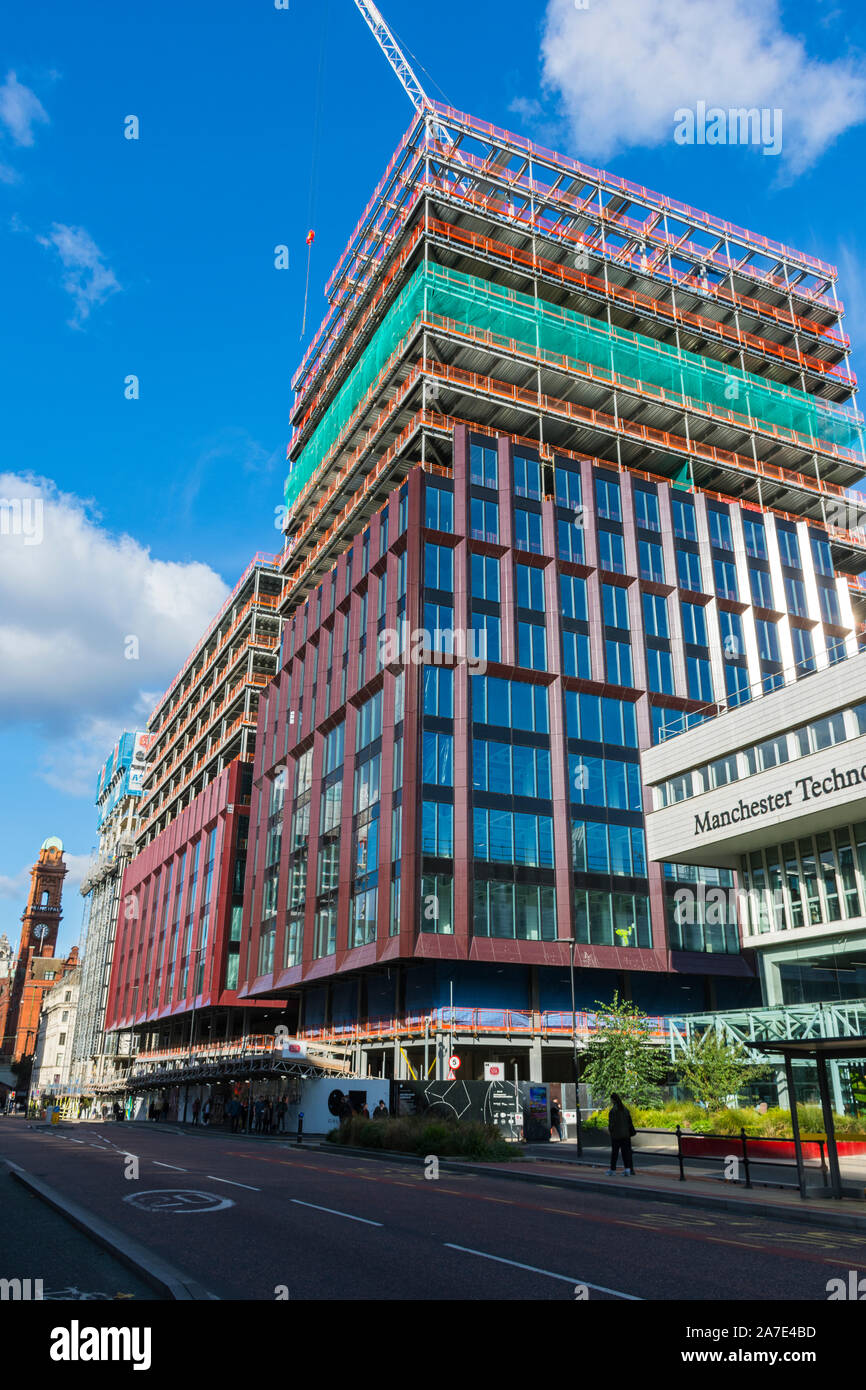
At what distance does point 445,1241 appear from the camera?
1123 cm

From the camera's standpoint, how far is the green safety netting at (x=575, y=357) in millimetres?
62625

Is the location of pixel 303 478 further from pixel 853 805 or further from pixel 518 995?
pixel 853 805

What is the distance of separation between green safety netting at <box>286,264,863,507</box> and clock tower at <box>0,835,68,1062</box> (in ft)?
471

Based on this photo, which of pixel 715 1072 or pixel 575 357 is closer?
pixel 715 1072

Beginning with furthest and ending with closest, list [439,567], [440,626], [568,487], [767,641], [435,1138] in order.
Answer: [767,641] < [568,487] < [439,567] < [440,626] < [435,1138]

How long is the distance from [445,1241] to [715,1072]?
76.1ft

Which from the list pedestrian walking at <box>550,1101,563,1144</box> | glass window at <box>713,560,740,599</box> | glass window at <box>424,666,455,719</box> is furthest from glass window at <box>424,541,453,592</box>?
pedestrian walking at <box>550,1101,563,1144</box>

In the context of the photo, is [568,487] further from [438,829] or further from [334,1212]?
[334,1212]

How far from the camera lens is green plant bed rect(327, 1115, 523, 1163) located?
26547 mm

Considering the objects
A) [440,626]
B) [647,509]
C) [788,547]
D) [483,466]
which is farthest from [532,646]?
[788,547]

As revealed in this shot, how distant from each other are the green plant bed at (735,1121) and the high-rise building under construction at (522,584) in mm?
14099

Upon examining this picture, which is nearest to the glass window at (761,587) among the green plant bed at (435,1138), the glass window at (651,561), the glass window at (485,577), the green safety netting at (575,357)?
the glass window at (651,561)
